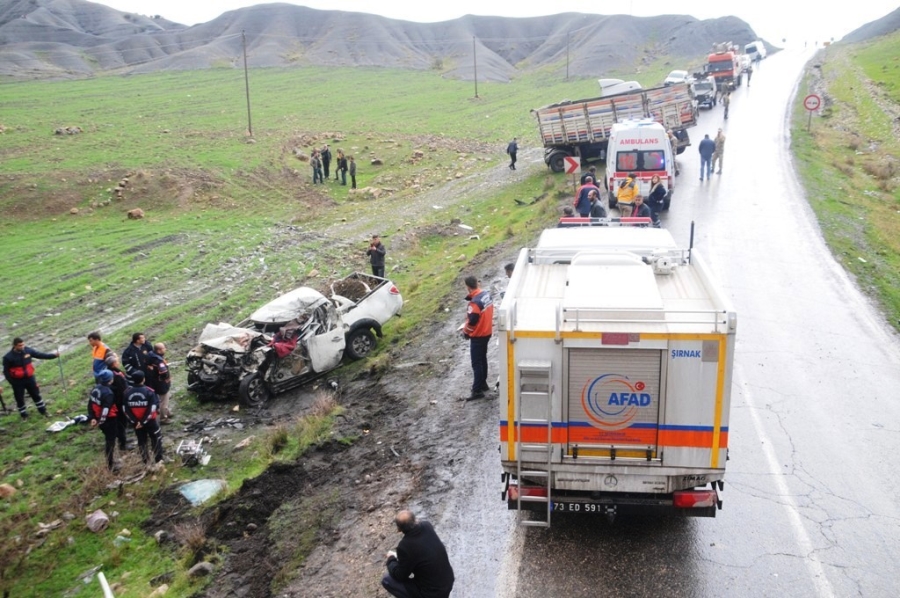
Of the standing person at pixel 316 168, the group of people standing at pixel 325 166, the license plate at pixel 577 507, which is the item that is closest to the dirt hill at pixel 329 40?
the group of people standing at pixel 325 166

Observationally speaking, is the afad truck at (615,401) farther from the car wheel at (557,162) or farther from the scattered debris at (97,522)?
the car wheel at (557,162)

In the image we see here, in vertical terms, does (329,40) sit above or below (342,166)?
above

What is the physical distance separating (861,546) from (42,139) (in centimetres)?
4180

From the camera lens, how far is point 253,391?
44.9 feet

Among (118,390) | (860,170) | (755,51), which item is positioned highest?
(755,51)

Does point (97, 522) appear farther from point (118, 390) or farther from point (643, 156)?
point (643, 156)

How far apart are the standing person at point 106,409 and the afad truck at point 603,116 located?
20.2 metres

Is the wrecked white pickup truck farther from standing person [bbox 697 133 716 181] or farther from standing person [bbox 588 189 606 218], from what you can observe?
standing person [bbox 697 133 716 181]

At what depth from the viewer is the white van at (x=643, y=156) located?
20.2 meters

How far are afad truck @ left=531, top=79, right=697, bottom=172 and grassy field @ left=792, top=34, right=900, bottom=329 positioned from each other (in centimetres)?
484

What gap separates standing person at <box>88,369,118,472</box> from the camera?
10773mm

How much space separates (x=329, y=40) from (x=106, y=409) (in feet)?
304

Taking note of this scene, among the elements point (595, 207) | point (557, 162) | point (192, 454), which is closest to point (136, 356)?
point (192, 454)

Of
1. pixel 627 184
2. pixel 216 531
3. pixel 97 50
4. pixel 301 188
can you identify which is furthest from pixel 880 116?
pixel 97 50
